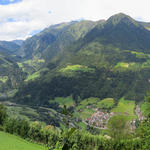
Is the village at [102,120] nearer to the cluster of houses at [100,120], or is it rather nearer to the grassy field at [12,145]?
the cluster of houses at [100,120]

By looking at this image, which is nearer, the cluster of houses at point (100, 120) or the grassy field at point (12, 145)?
the grassy field at point (12, 145)

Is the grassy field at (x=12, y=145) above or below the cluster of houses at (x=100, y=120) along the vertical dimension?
above

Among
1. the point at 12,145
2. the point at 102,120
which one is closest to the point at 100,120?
the point at 102,120

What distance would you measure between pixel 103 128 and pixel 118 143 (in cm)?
9207

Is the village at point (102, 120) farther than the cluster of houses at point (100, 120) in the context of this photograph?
No

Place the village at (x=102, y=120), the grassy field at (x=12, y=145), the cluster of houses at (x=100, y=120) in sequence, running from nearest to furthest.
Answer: the grassy field at (x=12, y=145), the village at (x=102, y=120), the cluster of houses at (x=100, y=120)

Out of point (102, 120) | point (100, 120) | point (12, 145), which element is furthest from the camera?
point (102, 120)

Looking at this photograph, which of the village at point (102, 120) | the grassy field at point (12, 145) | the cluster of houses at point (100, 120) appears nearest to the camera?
the grassy field at point (12, 145)

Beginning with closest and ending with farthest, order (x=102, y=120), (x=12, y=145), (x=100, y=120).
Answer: (x=12, y=145)
(x=100, y=120)
(x=102, y=120)

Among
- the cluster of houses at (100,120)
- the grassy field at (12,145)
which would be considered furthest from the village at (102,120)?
the grassy field at (12,145)

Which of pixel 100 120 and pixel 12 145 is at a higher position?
pixel 12 145

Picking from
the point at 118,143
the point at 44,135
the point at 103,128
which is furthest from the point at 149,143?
the point at 103,128

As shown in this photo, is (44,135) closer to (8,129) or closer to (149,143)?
(8,129)

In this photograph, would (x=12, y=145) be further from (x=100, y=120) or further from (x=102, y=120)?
(x=102, y=120)
